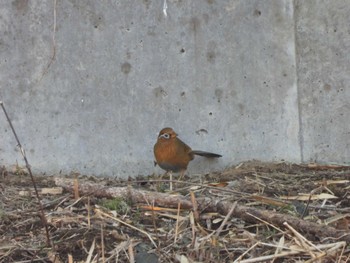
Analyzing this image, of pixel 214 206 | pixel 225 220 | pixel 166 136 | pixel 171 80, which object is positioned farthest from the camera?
pixel 171 80

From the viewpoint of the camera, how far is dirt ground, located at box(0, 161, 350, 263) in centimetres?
416

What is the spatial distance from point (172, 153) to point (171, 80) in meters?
0.59

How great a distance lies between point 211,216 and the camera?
15.2ft

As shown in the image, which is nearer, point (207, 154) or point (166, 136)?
point (166, 136)

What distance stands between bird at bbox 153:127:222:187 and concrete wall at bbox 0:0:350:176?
62 mm

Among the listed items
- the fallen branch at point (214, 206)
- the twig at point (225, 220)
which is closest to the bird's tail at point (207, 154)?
the fallen branch at point (214, 206)

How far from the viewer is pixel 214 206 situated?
4699mm

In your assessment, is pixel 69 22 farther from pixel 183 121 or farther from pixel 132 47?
pixel 183 121

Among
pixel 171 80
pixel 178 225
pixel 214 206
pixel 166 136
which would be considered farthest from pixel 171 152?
pixel 178 225

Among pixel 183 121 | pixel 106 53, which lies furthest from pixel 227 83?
pixel 106 53

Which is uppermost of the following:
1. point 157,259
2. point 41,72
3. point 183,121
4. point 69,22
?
point 69,22

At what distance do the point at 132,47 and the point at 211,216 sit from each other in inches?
85.6

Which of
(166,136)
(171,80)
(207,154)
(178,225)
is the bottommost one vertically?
(178,225)

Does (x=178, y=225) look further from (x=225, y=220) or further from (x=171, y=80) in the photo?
(x=171, y=80)
